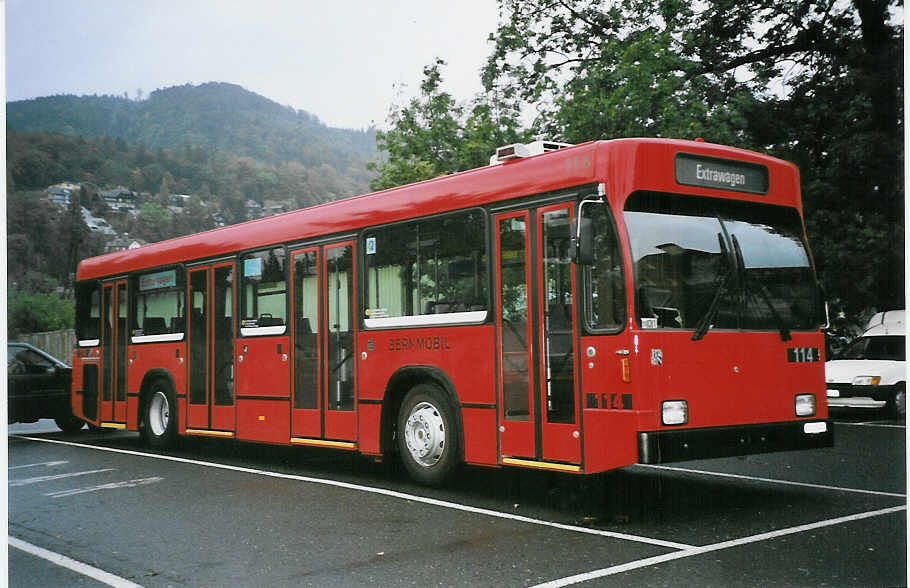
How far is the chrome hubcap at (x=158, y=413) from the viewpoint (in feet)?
45.2

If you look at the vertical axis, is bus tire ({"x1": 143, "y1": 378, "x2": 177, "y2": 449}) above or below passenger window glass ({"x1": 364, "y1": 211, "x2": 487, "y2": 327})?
below

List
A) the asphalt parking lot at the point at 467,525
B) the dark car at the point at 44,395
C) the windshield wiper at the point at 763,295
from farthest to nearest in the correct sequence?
the dark car at the point at 44,395 → the windshield wiper at the point at 763,295 → the asphalt parking lot at the point at 467,525

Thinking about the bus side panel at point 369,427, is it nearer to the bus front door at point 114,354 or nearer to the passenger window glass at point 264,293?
the passenger window glass at point 264,293

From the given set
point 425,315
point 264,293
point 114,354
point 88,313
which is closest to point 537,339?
point 425,315

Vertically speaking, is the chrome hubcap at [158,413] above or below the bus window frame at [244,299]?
below

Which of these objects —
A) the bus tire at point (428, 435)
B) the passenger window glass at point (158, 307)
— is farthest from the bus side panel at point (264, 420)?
the bus tire at point (428, 435)

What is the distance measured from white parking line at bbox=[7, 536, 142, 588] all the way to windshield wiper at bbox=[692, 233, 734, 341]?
4.26 m

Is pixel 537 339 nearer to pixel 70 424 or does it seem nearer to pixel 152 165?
pixel 152 165

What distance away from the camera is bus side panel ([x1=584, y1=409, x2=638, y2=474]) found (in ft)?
23.3

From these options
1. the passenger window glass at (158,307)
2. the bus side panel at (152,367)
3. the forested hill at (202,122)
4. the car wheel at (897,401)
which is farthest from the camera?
the passenger window glass at (158,307)

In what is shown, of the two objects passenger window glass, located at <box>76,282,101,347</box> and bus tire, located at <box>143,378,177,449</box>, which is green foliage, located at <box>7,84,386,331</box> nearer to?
bus tire, located at <box>143,378,177,449</box>

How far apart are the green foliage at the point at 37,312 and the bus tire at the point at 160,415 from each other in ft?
4.99

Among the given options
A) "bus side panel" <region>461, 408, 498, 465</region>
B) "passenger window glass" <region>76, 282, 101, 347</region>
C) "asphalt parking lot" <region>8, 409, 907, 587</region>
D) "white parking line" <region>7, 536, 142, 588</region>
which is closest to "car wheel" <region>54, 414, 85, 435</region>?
"passenger window glass" <region>76, 282, 101, 347</region>

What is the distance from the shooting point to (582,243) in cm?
732
